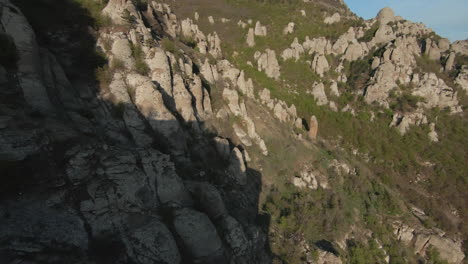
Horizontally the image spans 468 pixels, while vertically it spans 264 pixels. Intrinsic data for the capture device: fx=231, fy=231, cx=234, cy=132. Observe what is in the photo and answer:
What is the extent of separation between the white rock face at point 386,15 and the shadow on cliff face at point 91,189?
77171mm

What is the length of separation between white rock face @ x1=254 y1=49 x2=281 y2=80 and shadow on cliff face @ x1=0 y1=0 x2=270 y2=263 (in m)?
34.9

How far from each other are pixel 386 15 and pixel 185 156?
80.9m

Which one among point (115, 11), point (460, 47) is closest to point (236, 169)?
point (115, 11)

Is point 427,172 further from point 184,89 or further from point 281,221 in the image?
point 184,89

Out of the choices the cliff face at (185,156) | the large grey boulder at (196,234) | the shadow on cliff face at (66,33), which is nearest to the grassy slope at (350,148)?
the cliff face at (185,156)

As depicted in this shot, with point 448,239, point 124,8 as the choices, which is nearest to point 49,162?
point 124,8

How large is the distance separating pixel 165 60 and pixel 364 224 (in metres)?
24.6

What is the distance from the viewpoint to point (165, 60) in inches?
675

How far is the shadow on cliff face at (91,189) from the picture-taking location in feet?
23.0

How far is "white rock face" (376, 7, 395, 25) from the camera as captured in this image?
67.0m

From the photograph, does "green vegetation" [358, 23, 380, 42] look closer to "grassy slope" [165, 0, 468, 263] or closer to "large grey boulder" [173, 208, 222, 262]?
"grassy slope" [165, 0, 468, 263]

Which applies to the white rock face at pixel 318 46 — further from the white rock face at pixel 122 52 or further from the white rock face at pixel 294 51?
the white rock face at pixel 122 52

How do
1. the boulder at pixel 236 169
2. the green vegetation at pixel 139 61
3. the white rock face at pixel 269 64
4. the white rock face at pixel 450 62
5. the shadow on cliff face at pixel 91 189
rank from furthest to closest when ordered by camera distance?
the white rock face at pixel 450 62 → the white rock face at pixel 269 64 → the boulder at pixel 236 169 → the green vegetation at pixel 139 61 → the shadow on cliff face at pixel 91 189

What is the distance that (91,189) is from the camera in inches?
342
